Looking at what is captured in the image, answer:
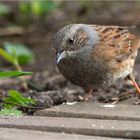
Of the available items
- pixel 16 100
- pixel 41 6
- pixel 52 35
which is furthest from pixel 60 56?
pixel 52 35

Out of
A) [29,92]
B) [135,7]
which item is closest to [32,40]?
[135,7]

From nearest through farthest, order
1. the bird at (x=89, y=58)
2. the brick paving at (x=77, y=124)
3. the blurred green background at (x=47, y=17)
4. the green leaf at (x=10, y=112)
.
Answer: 1. the brick paving at (x=77, y=124)
2. the green leaf at (x=10, y=112)
3. the bird at (x=89, y=58)
4. the blurred green background at (x=47, y=17)

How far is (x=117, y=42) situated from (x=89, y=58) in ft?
1.66

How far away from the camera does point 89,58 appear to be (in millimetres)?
5309

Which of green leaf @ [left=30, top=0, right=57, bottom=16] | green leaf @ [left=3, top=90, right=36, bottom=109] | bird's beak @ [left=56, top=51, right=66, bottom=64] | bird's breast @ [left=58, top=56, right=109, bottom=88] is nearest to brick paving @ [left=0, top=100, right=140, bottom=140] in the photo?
green leaf @ [left=3, top=90, right=36, bottom=109]

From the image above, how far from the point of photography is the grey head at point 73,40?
5.09 meters

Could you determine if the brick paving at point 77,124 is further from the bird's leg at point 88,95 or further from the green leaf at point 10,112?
the bird's leg at point 88,95

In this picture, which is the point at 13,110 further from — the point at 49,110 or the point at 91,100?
the point at 91,100

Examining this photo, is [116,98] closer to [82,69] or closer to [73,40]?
[82,69]

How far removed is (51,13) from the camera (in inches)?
416

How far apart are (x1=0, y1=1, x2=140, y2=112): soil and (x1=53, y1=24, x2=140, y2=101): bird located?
0.20 m

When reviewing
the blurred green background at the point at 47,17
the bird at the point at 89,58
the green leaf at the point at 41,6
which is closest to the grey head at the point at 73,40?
the bird at the point at 89,58

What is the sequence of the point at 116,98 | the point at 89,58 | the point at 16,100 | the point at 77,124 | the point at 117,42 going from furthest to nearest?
1. the point at 117,42
2. the point at 89,58
3. the point at 116,98
4. the point at 16,100
5. the point at 77,124

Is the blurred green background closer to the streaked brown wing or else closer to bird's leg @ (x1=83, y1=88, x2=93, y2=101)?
the streaked brown wing
